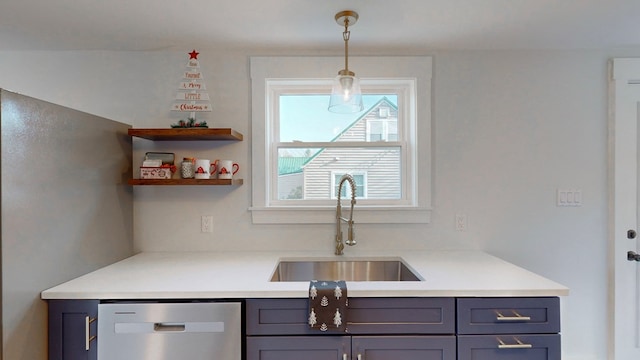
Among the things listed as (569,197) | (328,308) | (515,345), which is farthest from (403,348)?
(569,197)

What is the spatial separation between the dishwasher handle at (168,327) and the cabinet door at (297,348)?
299mm

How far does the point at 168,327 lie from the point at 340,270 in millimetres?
991

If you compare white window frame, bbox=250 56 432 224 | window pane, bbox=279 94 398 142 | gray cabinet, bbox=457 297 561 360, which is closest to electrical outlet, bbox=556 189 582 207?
white window frame, bbox=250 56 432 224

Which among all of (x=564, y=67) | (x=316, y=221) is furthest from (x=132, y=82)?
(x=564, y=67)

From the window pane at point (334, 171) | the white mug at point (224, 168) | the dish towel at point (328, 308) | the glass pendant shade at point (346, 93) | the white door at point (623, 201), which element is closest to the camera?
the dish towel at point (328, 308)

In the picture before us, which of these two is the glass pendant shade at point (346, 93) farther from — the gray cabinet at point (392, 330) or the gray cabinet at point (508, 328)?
the gray cabinet at point (508, 328)

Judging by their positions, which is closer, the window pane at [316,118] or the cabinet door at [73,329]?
the cabinet door at [73,329]

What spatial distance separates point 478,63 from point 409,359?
1801 millimetres

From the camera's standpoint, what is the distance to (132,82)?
83.2 inches

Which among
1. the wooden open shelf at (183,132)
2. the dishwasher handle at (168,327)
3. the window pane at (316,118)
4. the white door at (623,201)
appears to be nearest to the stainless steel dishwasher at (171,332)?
the dishwasher handle at (168,327)

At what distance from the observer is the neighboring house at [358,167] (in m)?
2.24

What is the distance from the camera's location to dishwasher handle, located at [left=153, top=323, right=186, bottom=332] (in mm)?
1405

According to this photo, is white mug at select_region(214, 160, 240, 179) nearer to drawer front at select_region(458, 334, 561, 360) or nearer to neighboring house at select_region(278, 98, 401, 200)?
neighboring house at select_region(278, 98, 401, 200)

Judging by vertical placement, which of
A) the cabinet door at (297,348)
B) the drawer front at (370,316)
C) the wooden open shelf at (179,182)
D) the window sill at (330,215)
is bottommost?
the cabinet door at (297,348)
